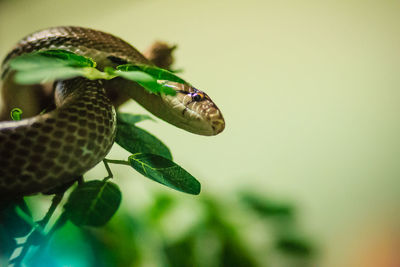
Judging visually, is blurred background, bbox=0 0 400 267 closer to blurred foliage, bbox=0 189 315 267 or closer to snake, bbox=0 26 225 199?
blurred foliage, bbox=0 189 315 267

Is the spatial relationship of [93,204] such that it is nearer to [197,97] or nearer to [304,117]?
[197,97]

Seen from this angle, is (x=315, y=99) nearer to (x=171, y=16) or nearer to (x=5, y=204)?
(x=171, y=16)

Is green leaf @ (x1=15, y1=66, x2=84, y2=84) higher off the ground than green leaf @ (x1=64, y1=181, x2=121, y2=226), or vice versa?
green leaf @ (x1=15, y1=66, x2=84, y2=84)

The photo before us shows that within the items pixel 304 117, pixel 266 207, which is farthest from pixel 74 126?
pixel 304 117

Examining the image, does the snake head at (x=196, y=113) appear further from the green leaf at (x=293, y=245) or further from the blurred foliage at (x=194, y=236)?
the green leaf at (x=293, y=245)

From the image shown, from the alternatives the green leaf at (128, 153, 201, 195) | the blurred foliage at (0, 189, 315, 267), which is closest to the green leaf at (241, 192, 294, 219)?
the blurred foliage at (0, 189, 315, 267)

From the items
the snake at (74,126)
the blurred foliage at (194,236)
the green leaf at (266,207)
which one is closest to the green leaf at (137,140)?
the snake at (74,126)

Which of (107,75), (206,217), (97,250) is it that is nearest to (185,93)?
(107,75)
